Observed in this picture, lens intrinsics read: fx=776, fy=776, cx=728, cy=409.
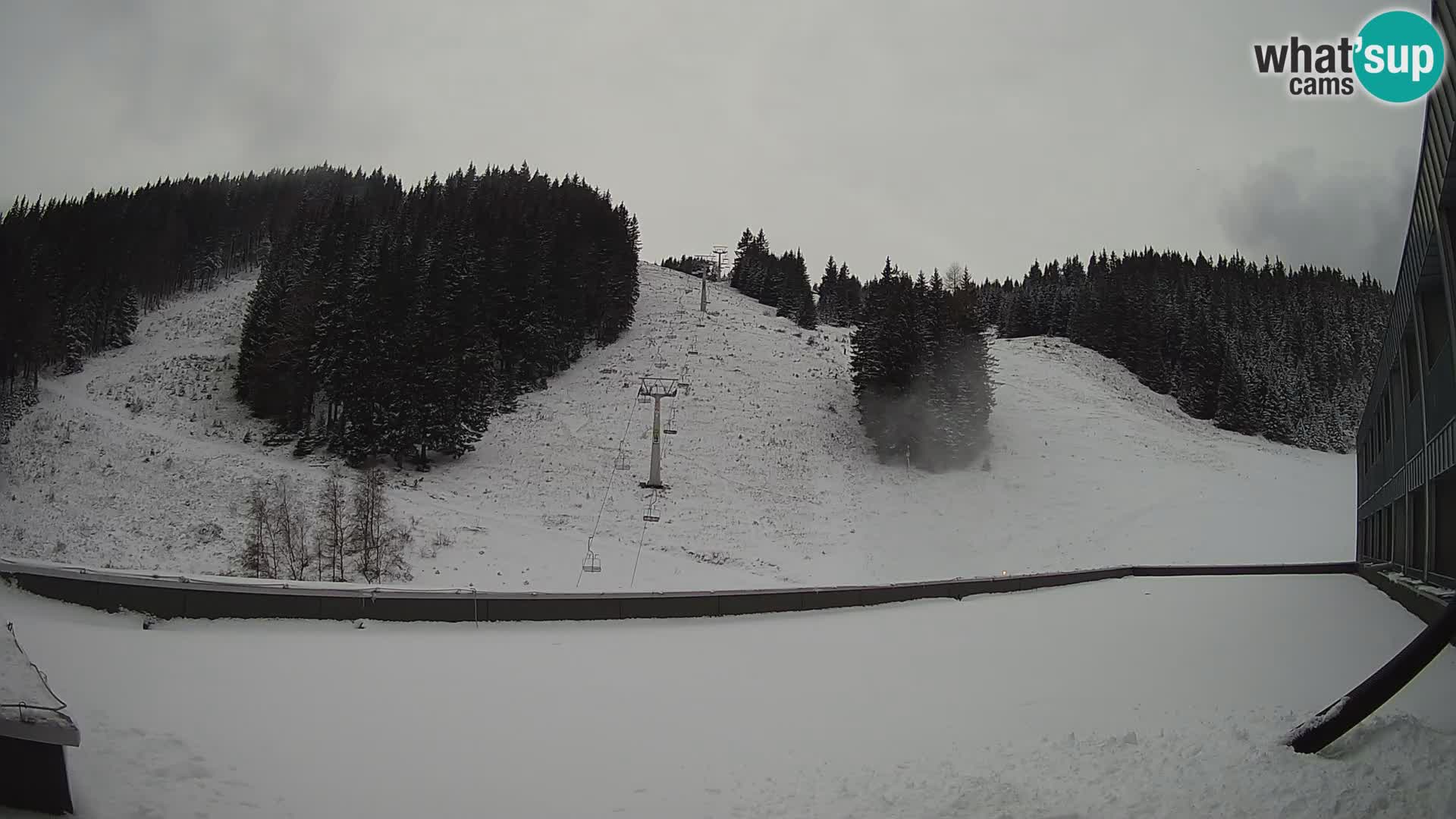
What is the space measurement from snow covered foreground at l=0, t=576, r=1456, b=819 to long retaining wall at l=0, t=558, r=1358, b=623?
0.38 m

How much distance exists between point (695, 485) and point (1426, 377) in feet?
105

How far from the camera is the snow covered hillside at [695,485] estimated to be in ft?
100

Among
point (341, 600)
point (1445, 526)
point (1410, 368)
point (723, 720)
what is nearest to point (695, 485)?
point (341, 600)

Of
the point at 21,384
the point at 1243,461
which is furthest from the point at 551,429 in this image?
the point at 1243,461

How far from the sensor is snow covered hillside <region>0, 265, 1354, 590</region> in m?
→ 30.5

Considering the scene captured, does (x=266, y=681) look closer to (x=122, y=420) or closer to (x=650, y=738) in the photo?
(x=650, y=738)

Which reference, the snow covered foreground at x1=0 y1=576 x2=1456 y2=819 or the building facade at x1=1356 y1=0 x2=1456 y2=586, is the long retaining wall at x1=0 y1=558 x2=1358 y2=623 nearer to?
the snow covered foreground at x1=0 y1=576 x2=1456 y2=819

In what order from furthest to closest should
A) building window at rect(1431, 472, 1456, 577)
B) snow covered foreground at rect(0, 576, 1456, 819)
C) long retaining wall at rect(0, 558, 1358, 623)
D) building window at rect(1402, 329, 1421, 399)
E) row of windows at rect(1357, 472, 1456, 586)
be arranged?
building window at rect(1402, 329, 1421, 399) → row of windows at rect(1357, 472, 1456, 586) → building window at rect(1431, 472, 1456, 577) → long retaining wall at rect(0, 558, 1358, 623) → snow covered foreground at rect(0, 576, 1456, 819)

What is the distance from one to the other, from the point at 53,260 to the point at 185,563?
3947cm

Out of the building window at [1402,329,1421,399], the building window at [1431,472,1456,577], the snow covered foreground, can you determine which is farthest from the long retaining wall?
the building window at [1402,329,1421,399]

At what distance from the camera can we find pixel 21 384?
138ft

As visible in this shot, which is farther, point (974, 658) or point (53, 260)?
point (53, 260)

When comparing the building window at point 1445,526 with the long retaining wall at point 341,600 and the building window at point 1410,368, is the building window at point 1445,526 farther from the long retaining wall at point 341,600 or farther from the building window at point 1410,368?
the long retaining wall at point 341,600

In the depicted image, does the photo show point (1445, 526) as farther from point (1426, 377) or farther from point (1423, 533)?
point (1426, 377)
